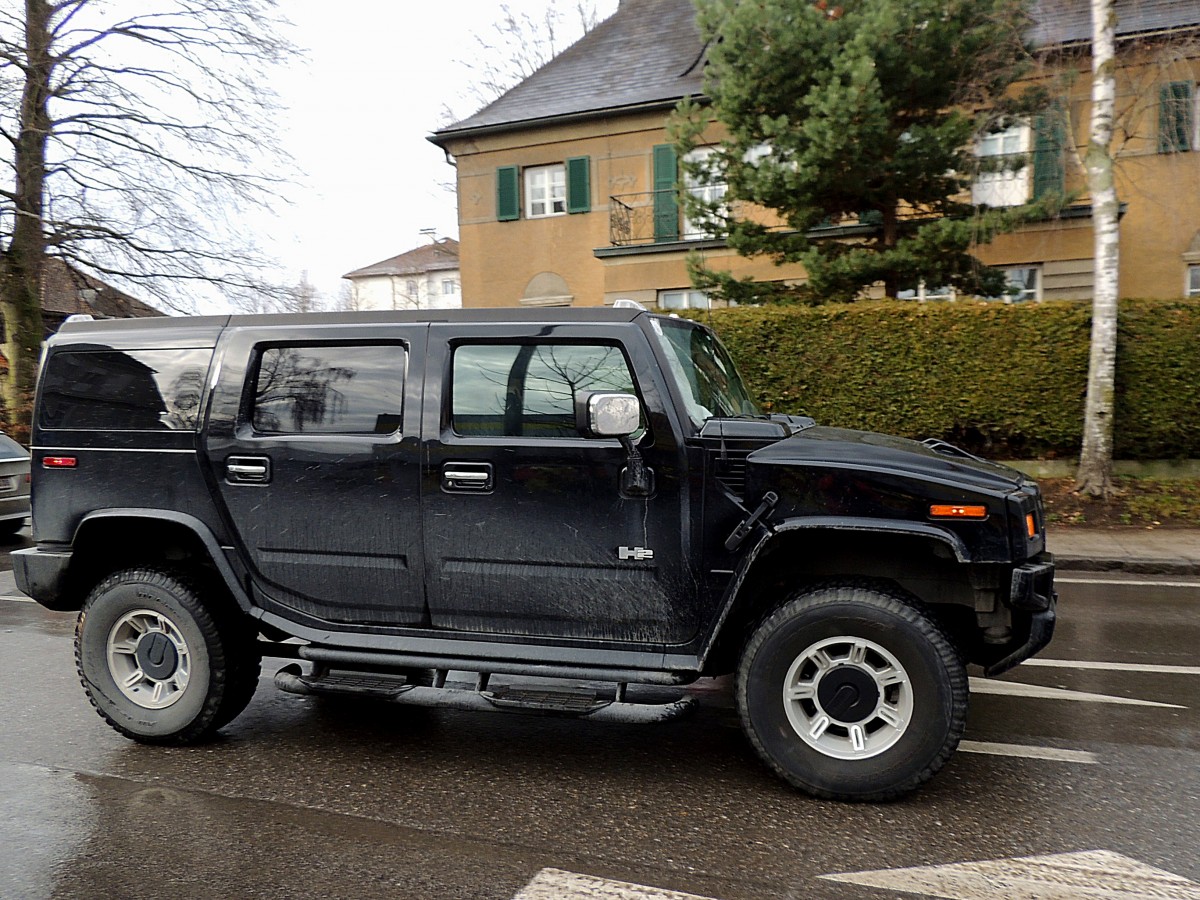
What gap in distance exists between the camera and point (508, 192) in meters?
24.4

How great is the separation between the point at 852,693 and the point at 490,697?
150 centimetres

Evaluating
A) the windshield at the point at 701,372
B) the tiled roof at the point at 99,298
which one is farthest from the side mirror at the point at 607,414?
the tiled roof at the point at 99,298

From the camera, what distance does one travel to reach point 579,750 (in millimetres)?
4457

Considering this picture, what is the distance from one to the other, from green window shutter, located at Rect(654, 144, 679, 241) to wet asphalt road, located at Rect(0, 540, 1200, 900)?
1815 centimetres

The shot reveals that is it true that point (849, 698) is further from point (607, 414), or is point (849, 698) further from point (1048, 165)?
point (1048, 165)

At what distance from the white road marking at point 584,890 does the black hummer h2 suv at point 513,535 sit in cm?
77

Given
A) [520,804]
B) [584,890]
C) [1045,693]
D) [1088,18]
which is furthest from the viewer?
[1088,18]

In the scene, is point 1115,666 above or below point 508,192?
below

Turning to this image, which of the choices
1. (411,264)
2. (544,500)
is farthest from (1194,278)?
(411,264)

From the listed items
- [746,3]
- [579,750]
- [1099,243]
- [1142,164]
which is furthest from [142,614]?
[1142,164]

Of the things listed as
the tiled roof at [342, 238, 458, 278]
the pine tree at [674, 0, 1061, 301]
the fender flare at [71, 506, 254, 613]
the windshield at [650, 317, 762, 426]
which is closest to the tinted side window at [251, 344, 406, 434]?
the fender flare at [71, 506, 254, 613]

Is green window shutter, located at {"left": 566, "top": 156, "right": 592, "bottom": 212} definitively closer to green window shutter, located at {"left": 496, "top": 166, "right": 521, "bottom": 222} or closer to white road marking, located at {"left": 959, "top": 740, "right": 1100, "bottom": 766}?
green window shutter, located at {"left": 496, "top": 166, "right": 521, "bottom": 222}

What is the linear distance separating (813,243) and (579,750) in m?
14.1

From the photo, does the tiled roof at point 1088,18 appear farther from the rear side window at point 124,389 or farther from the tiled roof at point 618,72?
the rear side window at point 124,389
